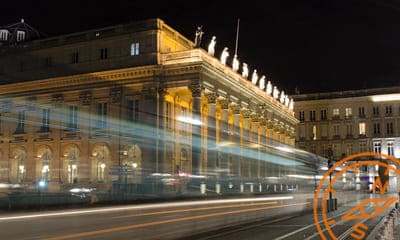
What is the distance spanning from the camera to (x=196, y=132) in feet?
127

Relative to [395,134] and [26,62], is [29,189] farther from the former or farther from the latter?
[395,134]

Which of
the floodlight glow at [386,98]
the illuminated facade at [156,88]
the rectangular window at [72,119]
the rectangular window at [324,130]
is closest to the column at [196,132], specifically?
the illuminated facade at [156,88]

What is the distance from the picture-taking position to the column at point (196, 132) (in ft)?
104

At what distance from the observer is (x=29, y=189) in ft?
60.7

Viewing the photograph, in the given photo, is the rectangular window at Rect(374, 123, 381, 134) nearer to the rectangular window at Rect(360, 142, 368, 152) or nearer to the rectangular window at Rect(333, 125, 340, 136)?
the rectangular window at Rect(360, 142, 368, 152)

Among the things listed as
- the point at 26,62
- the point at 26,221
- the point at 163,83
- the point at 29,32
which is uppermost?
the point at 29,32

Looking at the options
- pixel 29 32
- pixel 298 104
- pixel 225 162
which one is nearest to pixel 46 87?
pixel 29 32

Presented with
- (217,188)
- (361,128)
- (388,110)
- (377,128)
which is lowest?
(217,188)

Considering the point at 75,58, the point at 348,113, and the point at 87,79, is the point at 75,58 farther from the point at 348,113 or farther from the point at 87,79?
the point at 348,113

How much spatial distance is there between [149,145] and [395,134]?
99183 millimetres

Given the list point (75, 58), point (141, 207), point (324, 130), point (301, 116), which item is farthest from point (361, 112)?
point (141, 207)

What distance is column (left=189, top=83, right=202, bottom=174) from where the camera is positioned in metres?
31.7

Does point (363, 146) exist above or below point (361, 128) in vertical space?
below

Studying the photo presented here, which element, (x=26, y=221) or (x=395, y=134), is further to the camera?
→ (x=395, y=134)
